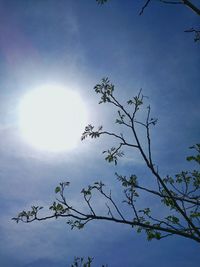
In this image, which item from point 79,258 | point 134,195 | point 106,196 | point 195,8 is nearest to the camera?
point 195,8

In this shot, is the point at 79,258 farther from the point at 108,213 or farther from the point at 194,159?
the point at 194,159

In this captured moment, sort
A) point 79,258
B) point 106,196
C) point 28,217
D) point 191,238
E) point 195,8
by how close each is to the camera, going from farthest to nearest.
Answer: point 79,258
point 106,196
point 28,217
point 191,238
point 195,8

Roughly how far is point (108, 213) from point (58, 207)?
1.45 metres

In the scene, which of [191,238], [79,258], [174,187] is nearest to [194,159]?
[174,187]

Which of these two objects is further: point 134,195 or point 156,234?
point 134,195

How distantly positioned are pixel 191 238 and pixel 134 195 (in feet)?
8.87

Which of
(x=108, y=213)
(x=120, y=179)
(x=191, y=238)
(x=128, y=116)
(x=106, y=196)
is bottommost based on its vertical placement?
(x=191, y=238)

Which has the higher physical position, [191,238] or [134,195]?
[134,195]

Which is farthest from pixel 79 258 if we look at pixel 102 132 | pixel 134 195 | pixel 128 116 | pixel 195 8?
pixel 195 8

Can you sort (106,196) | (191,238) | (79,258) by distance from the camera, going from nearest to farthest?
(191,238), (106,196), (79,258)

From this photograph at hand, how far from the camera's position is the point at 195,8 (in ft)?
21.7

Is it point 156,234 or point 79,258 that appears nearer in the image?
point 156,234

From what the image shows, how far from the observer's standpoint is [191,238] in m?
8.15

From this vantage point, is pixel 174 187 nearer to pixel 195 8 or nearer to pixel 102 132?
pixel 102 132
